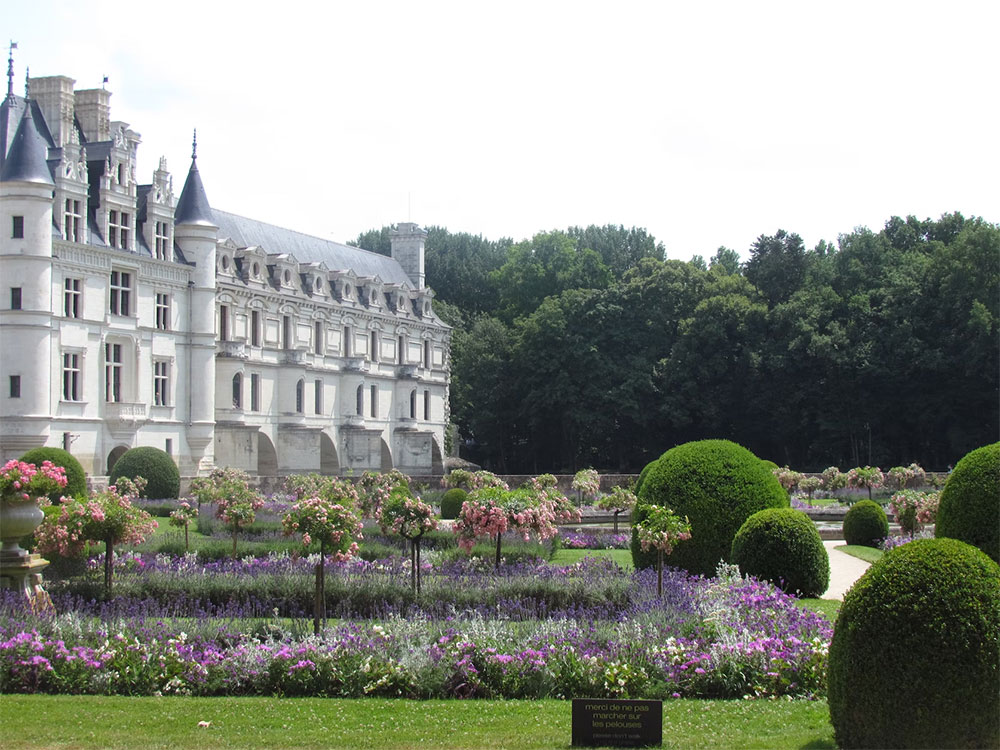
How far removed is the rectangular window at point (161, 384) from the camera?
1881 inches

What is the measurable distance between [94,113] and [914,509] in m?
34.6

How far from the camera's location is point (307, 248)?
64.8 metres

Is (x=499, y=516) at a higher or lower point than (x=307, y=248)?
lower

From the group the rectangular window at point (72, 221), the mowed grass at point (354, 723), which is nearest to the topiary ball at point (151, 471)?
the rectangular window at point (72, 221)

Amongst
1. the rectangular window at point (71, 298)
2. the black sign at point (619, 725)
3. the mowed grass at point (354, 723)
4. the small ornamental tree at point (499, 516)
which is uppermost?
the rectangular window at point (71, 298)

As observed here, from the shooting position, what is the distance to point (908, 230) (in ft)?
233

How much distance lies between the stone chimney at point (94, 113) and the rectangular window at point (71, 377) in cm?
919

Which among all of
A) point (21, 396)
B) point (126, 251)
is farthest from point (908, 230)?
point (21, 396)

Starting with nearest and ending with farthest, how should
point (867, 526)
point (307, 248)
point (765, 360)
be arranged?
1. point (867, 526)
2. point (765, 360)
3. point (307, 248)

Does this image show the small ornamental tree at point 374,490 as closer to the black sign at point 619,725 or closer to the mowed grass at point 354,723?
the mowed grass at point 354,723

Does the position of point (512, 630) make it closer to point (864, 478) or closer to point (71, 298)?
point (864, 478)

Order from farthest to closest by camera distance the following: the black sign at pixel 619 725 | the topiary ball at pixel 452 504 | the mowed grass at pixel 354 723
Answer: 1. the topiary ball at pixel 452 504
2. the mowed grass at pixel 354 723
3. the black sign at pixel 619 725

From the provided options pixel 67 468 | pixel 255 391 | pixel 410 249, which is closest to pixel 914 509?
pixel 67 468

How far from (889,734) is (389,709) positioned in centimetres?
467
